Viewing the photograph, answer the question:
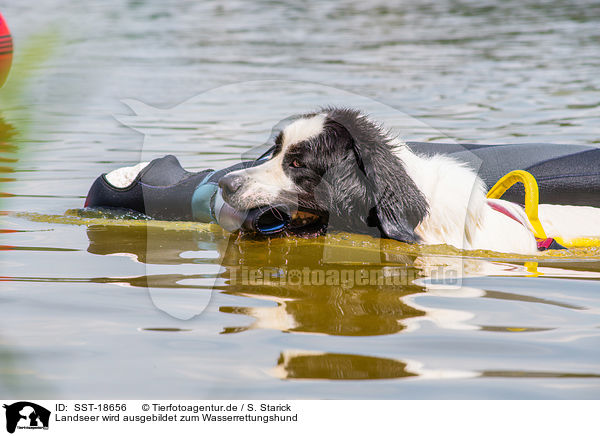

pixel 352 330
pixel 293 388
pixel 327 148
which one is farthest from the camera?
pixel 327 148

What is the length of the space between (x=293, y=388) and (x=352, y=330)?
0.57 meters

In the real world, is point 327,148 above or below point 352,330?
above

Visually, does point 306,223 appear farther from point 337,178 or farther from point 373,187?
point 373,187

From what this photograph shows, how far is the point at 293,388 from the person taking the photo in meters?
2.37

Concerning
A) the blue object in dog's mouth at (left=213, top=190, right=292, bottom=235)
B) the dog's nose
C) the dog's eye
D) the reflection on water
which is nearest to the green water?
the reflection on water

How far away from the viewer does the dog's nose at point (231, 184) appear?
392 centimetres

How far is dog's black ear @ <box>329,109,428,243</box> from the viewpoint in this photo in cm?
388

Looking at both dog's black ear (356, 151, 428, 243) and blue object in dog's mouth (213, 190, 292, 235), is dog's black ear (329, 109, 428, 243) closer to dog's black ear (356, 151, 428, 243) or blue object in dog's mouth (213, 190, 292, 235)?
dog's black ear (356, 151, 428, 243)

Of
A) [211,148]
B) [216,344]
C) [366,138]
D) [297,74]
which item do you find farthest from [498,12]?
[216,344]
